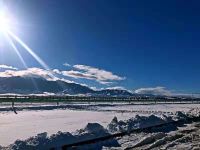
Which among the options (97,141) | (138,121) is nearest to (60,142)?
(97,141)

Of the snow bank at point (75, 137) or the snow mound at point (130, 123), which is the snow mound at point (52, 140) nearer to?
the snow bank at point (75, 137)

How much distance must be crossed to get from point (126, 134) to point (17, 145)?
5.46m

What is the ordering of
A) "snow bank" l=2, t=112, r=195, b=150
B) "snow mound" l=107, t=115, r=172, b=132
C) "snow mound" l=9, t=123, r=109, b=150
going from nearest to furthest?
1. "snow mound" l=9, t=123, r=109, b=150
2. "snow bank" l=2, t=112, r=195, b=150
3. "snow mound" l=107, t=115, r=172, b=132

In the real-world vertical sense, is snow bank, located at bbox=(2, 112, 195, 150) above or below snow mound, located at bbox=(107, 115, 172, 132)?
below

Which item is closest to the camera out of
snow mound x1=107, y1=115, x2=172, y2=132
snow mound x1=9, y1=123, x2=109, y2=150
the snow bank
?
snow mound x1=9, y1=123, x2=109, y2=150

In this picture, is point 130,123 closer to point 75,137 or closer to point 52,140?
point 75,137

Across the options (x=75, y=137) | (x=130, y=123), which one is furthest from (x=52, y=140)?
(x=130, y=123)

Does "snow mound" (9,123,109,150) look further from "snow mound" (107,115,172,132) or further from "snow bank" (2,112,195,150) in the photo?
"snow mound" (107,115,172,132)

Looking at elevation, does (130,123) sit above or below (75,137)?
above

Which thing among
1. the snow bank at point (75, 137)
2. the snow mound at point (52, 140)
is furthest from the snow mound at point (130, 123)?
the snow mound at point (52, 140)

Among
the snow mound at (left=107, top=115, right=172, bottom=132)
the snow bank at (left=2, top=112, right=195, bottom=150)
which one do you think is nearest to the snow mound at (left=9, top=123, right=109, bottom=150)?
the snow bank at (left=2, top=112, right=195, bottom=150)

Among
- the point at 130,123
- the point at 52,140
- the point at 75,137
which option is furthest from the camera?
the point at 130,123

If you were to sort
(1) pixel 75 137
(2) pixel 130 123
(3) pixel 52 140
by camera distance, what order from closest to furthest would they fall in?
1. (3) pixel 52 140
2. (1) pixel 75 137
3. (2) pixel 130 123

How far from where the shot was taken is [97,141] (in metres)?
14.5
